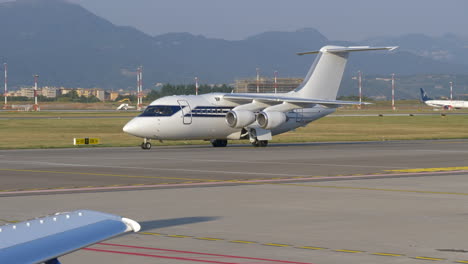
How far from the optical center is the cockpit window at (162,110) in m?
49.7

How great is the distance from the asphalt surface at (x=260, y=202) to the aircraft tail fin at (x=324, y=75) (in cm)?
1228

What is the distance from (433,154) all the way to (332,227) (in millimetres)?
27194

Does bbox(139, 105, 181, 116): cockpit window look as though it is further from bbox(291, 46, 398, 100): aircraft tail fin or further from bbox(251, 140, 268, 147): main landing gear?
bbox(291, 46, 398, 100): aircraft tail fin

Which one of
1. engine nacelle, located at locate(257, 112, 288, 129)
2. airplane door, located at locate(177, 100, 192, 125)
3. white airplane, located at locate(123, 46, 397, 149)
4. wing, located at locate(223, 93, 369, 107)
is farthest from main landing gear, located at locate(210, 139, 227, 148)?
airplane door, located at locate(177, 100, 192, 125)

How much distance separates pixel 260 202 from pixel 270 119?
28273 mm

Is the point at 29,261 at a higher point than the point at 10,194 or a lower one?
higher

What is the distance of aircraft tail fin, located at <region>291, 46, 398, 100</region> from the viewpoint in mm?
56188

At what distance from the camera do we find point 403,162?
38750 mm

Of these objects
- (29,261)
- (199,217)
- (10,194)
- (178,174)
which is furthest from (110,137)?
(29,261)

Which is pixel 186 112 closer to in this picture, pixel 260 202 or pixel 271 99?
pixel 271 99

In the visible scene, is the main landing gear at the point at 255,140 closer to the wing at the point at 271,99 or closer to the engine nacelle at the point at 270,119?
the engine nacelle at the point at 270,119

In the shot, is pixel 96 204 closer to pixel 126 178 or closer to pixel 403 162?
pixel 126 178

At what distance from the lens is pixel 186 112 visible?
165 ft

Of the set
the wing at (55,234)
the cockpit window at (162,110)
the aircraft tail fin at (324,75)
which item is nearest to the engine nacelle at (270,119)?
the aircraft tail fin at (324,75)
